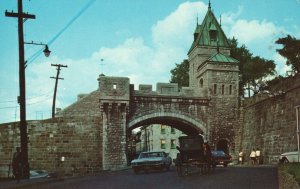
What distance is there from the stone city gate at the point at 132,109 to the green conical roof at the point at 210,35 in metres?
6.35

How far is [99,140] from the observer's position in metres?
32.3

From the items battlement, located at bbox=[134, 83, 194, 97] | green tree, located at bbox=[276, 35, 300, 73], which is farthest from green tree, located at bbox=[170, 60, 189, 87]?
green tree, located at bbox=[276, 35, 300, 73]

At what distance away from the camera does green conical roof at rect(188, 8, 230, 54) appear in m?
38.7

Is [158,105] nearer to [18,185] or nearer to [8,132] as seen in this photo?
[8,132]

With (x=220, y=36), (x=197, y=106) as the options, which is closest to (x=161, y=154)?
(x=197, y=106)

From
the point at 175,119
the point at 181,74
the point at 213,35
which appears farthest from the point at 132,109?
the point at 181,74

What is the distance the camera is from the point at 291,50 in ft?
114

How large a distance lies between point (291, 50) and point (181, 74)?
16.9 meters

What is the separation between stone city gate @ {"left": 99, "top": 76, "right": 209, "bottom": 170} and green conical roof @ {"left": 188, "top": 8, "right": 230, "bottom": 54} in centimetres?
635

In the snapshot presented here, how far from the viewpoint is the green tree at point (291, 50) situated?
113ft

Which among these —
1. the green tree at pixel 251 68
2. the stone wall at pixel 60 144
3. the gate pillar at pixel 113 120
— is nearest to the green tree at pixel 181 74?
the green tree at pixel 251 68

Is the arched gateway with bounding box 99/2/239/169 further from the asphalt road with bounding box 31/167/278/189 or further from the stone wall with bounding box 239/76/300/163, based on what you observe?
the asphalt road with bounding box 31/167/278/189

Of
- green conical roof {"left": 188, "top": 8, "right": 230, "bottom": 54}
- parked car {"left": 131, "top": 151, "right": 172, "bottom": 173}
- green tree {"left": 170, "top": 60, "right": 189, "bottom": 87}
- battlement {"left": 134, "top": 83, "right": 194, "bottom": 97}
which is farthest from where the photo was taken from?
green tree {"left": 170, "top": 60, "right": 189, "bottom": 87}

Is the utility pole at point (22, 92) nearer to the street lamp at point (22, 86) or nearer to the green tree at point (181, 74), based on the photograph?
the street lamp at point (22, 86)
